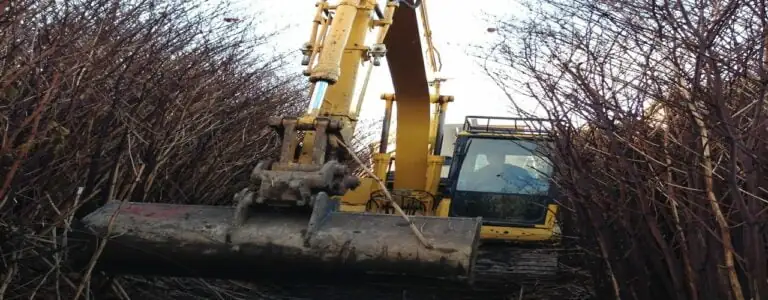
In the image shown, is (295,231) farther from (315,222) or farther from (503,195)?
(503,195)

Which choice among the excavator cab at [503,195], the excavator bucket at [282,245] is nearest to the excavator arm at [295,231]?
the excavator bucket at [282,245]

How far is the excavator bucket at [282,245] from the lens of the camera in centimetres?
404

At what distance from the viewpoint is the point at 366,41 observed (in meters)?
5.52

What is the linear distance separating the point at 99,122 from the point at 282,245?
2206 millimetres

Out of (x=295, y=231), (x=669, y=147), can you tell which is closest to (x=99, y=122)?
(x=295, y=231)

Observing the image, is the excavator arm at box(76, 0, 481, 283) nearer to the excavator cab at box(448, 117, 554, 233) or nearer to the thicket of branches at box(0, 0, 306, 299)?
the thicket of branches at box(0, 0, 306, 299)

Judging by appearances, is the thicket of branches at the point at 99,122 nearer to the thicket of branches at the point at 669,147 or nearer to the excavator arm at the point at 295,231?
the excavator arm at the point at 295,231

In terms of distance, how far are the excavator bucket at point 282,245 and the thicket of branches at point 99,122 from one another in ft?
1.19

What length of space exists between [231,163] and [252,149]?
88cm

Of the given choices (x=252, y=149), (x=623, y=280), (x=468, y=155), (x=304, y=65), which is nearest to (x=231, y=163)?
(x=252, y=149)

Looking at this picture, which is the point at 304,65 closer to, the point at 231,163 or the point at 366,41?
the point at 366,41

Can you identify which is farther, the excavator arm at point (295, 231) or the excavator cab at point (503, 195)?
the excavator cab at point (503, 195)

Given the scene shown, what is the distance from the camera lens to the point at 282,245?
13.5 feet

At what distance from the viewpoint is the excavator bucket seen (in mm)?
4043
